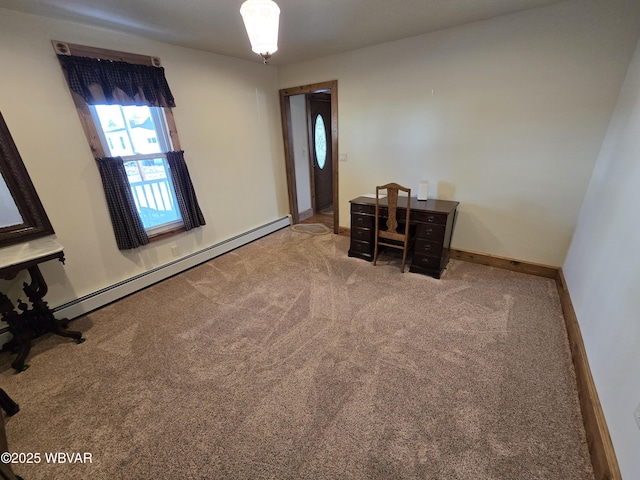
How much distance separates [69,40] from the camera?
208cm

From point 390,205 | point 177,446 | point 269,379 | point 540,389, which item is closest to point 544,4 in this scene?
point 390,205

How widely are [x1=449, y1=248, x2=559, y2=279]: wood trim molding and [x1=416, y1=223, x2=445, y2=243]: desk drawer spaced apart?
2.05 ft

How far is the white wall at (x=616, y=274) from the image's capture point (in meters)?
1.15

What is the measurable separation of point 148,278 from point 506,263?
3.92 meters

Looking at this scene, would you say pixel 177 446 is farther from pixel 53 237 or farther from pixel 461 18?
pixel 461 18

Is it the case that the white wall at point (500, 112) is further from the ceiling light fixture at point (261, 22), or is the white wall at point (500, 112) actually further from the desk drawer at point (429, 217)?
the ceiling light fixture at point (261, 22)

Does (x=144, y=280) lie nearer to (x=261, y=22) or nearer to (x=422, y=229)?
(x=261, y=22)

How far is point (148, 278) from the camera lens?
2.82 meters

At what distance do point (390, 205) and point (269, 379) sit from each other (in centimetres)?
Result: 199

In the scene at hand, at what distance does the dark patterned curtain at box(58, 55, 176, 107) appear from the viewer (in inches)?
82.8

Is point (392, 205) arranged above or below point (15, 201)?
below

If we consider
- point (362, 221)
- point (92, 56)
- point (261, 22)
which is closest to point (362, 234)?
point (362, 221)

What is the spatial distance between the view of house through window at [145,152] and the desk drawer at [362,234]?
2.10m

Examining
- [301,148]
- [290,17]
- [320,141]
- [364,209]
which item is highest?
[290,17]
